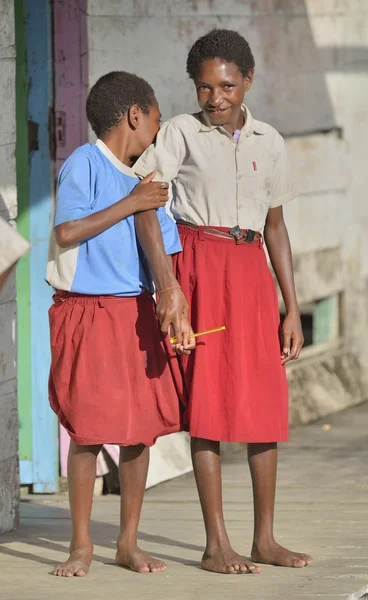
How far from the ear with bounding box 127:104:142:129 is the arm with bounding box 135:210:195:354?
0.31 metres

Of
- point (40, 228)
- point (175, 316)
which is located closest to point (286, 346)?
point (175, 316)

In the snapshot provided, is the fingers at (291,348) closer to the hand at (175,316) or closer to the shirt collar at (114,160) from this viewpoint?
the hand at (175,316)

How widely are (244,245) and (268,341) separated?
32 cm

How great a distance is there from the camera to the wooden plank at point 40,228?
5887 millimetres

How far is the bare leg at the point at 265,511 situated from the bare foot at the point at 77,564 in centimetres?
56

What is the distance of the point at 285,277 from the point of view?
4.77 meters

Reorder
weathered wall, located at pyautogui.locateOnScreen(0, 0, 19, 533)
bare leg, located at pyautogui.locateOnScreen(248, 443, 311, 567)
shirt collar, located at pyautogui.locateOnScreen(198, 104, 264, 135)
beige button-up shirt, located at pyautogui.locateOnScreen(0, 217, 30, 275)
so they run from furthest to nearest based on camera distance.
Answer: weathered wall, located at pyautogui.locateOnScreen(0, 0, 19, 533) < bare leg, located at pyautogui.locateOnScreen(248, 443, 311, 567) < shirt collar, located at pyautogui.locateOnScreen(198, 104, 264, 135) < beige button-up shirt, located at pyautogui.locateOnScreen(0, 217, 30, 275)

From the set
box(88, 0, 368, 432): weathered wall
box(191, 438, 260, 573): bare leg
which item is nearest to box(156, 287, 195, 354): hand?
box(191, 438, 260, 573): bare leg

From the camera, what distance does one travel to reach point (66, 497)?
6020 millimetres

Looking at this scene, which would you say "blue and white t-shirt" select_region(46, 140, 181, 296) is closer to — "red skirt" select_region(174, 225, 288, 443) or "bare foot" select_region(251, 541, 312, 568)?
"red skirt" select_region(174, 225, 288, 443)

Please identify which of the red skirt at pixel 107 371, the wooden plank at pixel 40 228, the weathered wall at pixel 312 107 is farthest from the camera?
the weathered wall at pixel 312 107

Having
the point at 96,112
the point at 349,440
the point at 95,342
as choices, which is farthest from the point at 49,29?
the point at 349,440

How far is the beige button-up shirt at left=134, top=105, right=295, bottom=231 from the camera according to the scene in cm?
453

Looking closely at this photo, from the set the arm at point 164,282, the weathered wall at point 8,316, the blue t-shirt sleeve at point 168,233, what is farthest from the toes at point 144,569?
the blue t-shirt sleeve at point 168,233
